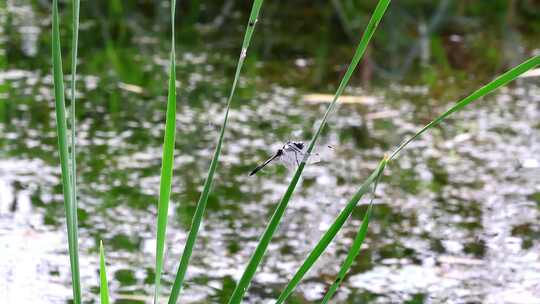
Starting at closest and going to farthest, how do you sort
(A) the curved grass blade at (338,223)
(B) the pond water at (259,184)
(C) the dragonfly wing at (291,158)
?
(A) the curved grass blade at (338,223) → (C) the dragonfly wing at (291,158) → (B) the pond water at (259,184)

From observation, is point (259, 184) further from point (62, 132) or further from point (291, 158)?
point (62, 132)

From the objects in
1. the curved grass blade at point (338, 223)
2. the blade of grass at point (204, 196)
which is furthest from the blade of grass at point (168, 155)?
the curved grass blade at point (338, 223)

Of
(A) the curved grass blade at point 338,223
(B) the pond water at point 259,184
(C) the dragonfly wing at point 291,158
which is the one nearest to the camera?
(A) the curved grass blade at point 338,223

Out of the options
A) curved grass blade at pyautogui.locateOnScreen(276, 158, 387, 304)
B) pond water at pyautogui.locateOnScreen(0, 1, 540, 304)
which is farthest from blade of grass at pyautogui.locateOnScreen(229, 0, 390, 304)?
pond water at pyautogui.locateOnScreen(0, 1, 540, 304)

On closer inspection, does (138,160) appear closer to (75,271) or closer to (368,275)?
(368,275)

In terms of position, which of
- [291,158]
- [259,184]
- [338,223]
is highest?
[259,184]

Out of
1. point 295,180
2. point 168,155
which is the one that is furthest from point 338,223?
point 168,155

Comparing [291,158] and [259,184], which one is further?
[259,184]

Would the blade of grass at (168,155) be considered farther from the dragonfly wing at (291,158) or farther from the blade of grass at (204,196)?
the dragonfly wing at (291,158)

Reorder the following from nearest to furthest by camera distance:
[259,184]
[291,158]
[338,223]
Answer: [338,223]
[291,158]
[259,184]
